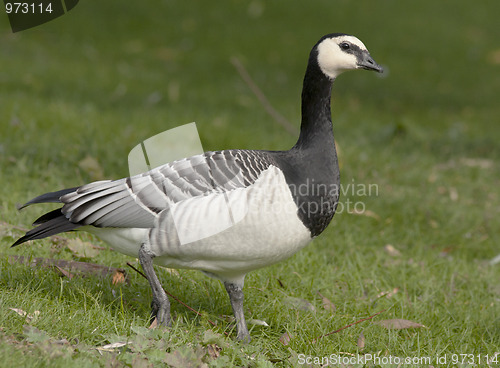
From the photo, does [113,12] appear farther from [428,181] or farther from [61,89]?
[428,181]

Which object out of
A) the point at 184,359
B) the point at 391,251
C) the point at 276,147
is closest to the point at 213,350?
the point at 184,359

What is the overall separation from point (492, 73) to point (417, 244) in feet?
29.4

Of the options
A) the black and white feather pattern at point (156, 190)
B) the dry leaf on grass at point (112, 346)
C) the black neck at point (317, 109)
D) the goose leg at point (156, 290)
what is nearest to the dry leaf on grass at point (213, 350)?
the goose leg at point (156, 290)

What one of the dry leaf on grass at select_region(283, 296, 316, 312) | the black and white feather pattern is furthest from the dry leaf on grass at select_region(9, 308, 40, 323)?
the dry leaf on grass at select_region(283, 296, 316, 312)

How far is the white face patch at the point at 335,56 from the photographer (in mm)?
4090

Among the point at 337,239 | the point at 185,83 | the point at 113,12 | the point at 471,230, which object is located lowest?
the point at 471,230

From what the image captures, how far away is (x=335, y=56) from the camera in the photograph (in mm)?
4086

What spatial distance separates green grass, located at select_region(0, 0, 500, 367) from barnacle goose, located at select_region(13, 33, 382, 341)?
438 millimetres

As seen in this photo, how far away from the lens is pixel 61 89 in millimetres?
9992

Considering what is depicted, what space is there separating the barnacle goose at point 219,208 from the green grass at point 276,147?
1.44 ft

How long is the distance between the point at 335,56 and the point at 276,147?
3.75m

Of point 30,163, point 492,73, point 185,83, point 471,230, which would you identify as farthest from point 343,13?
point 30,163

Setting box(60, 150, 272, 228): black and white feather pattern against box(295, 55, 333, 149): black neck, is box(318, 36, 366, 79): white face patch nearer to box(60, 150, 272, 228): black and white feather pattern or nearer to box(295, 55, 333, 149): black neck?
box(295, 55, 333, 149): black neck

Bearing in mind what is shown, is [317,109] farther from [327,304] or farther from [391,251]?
[391,251]
